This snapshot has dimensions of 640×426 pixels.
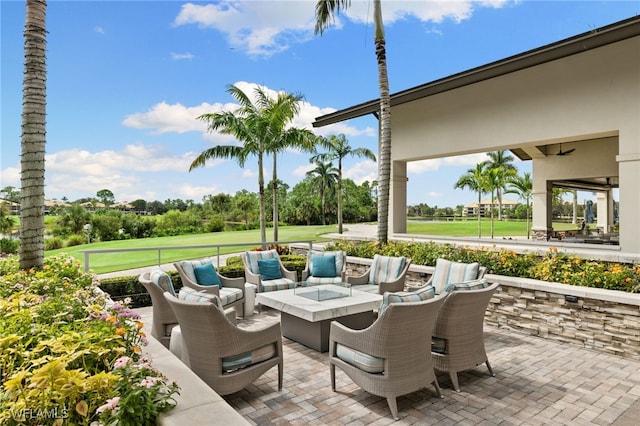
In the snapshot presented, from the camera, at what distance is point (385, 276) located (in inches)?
254

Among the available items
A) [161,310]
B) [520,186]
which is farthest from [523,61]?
[520,186]

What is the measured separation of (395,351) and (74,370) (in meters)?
2.24

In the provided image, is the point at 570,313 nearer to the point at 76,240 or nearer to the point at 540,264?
the point at 540,264

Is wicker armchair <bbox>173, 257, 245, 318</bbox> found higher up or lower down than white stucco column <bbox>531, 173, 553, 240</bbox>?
lower down

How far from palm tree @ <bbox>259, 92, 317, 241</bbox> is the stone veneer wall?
933 centimetres

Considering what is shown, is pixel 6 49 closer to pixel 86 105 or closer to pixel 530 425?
pixel 530 425

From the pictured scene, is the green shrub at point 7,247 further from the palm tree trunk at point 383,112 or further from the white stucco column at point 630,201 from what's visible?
the white stucco column at point 630,201

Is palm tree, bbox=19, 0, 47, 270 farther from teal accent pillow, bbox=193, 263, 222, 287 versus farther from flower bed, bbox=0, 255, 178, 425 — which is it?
flower bed, bbox=0, 255, 178, 425

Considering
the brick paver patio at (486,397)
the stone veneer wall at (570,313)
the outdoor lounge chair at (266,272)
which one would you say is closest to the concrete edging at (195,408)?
the brick paver patio at (486,397)

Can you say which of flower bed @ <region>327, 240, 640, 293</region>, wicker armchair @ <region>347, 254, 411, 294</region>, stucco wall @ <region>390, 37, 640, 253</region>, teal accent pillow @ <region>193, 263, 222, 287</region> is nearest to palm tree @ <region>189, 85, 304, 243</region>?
stucco wall @ <region>390, 37, 640, 253</region>

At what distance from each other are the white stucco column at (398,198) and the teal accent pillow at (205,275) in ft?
18.4

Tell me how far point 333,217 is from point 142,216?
17054 millimetres

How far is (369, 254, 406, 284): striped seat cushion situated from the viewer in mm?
6355

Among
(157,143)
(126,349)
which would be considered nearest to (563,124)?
(126,349)
